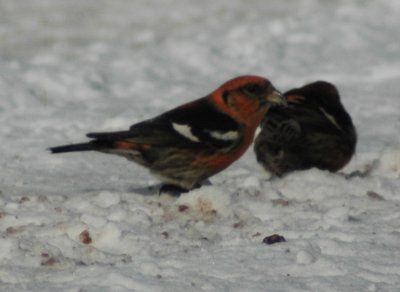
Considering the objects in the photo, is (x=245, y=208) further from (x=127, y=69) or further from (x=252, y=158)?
(x=127, y=69)

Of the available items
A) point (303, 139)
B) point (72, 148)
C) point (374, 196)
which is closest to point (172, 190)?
point (72, 148)

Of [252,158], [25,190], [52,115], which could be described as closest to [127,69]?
[52,115]

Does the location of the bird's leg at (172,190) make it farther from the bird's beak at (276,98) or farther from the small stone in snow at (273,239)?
the small stone in snow at (273,239)

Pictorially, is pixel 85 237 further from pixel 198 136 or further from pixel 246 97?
pixel 246 97

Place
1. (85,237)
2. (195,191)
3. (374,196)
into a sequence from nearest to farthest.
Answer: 1. (85,237)
2. (195,191)
3. (374,196)

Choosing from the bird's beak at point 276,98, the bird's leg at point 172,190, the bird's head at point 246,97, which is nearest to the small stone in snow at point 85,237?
the bird's leg at point 172,190
